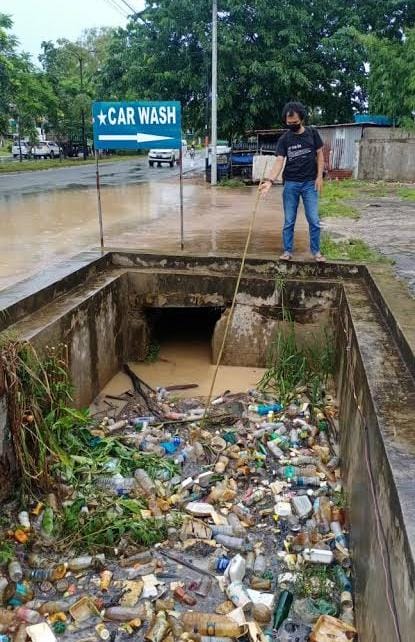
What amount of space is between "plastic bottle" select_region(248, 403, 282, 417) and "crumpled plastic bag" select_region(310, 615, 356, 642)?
286 centimetres

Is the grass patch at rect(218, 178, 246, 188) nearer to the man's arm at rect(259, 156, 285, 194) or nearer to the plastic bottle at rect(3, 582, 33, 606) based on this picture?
the man's arm at rect(259, 156, 285, 194)

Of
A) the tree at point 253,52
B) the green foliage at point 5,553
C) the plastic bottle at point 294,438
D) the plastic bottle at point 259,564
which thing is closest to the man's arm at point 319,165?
the plastic bottle at point 294,438

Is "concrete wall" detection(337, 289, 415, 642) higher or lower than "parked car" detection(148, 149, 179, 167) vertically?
lower

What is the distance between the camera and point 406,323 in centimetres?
443

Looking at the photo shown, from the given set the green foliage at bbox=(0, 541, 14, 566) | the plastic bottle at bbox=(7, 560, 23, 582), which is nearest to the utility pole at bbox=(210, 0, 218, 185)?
the green foliage at bbox=(0, 541, 14, 566)

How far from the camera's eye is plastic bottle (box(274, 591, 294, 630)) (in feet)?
11.0

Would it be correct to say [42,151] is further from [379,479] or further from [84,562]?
[379,479]

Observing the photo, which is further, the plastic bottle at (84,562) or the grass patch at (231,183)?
the grass patch at (231,183)

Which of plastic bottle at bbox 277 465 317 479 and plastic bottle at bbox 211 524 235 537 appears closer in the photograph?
plastic bottle at bbox 211 524 235 537

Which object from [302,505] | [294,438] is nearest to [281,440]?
[294,438]

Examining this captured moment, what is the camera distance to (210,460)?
16.8 feet

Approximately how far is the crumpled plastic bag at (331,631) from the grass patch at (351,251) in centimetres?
449

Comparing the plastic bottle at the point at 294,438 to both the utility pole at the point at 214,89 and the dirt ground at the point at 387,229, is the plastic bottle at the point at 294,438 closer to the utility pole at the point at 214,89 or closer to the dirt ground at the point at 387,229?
the dirt ground at the point at 387,229

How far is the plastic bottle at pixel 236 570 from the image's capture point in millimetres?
3682
